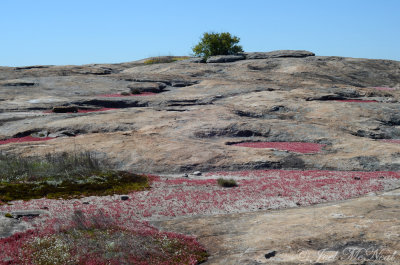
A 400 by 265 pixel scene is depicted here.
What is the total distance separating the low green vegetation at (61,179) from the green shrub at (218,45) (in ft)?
228

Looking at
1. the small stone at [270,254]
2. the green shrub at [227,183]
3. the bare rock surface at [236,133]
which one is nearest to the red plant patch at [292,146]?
the bare rock surface at [236,133]

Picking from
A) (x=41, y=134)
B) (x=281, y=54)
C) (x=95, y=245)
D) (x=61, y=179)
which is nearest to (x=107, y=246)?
(x=95, y=245)

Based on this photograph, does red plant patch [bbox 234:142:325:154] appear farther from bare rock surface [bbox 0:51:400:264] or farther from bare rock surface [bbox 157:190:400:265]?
bare rock surface [bbox 157:190:400:265]

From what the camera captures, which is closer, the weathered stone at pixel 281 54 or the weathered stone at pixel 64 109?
the weathered stone at pixel 64 109

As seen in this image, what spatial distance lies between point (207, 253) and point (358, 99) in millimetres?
37757

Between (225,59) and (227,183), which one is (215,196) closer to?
(227,183)

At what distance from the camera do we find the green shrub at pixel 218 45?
306 ft

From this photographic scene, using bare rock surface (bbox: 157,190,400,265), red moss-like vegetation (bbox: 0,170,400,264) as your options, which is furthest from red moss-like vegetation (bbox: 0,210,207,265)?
bare rock surface (bbox: 157,190,400,265)

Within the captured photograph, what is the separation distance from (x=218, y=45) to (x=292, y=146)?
216ft

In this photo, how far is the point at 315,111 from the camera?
38844 mm

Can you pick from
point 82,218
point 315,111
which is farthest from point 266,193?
point 315,111

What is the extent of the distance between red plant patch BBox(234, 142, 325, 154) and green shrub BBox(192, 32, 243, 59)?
63.1 m

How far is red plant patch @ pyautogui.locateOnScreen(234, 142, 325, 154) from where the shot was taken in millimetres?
29578

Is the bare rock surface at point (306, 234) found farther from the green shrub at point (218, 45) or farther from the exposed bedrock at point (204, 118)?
the green shrub at point (218, 45)
